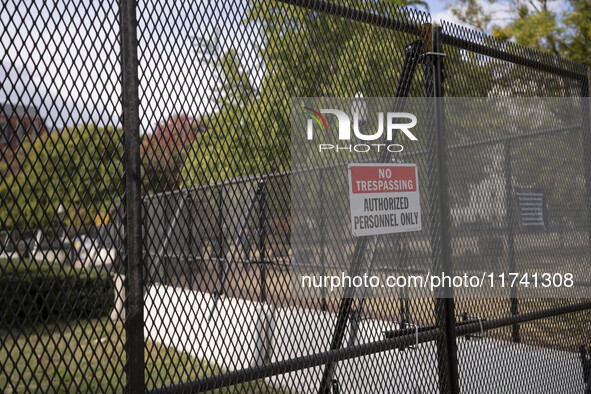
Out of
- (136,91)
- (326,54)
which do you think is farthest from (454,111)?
(136,91)

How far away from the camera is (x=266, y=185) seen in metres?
2.89

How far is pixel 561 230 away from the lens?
16.2ft

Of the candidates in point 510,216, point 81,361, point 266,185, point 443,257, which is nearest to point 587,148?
point 510,216

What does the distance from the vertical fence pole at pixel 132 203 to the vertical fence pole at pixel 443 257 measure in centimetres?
210

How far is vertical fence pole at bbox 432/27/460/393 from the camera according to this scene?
3.76 metres

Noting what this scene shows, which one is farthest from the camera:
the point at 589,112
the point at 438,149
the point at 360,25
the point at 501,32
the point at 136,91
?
the point at 501,32

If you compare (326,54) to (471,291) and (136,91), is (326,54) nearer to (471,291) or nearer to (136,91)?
(136,91)

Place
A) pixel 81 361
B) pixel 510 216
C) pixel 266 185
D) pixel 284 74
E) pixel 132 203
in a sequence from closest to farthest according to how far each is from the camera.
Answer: pixel 132 203 < pixel 266 185 < pixel 284 74 < pixel 81 361 < pixel 510 216

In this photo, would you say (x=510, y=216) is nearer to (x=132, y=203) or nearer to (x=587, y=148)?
(x=587, y=148)

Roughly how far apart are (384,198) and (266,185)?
864mm

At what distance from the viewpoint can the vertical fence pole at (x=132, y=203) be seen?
242 cm

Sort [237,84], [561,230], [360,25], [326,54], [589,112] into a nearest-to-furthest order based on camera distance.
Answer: [237,84]
[326,54]
[360,25]
[561,230]
[589,112]

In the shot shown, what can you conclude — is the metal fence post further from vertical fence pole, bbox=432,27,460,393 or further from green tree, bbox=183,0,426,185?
green tree, bbox=183,0,426,185

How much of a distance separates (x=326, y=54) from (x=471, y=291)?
2.01 m
